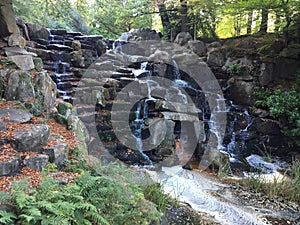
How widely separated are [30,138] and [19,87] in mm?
1492

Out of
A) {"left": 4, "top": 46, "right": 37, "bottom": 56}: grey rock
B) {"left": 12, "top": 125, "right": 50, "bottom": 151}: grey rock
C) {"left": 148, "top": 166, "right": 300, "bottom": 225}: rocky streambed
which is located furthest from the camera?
{"left": 4, "top": 46, "right": 37, "bottom": 56}: grey rock

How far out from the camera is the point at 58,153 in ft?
11.4

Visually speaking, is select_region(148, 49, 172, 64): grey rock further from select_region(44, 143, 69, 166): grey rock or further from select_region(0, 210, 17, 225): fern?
select_region(0, 210, 17, 225): fern

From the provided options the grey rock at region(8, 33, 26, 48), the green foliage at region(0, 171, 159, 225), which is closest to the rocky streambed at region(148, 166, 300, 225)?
the green foliage at region(0, 171, 159, 225)

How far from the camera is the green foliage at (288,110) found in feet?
22.4

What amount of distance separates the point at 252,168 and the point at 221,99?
3091 mm

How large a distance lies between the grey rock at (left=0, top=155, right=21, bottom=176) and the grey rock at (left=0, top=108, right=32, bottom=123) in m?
0.94

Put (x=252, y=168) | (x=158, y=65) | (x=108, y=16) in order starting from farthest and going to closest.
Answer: (x=108, y=16) < (x=158, y=65) < (x=252, y=168)

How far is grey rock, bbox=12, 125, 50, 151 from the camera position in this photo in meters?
3.20

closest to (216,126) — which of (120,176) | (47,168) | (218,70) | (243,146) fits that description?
(243,146)

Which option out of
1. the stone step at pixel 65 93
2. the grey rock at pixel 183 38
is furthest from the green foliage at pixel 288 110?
the stone step at pixel 65 93

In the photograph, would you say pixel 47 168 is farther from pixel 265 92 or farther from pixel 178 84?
pixel 265 92

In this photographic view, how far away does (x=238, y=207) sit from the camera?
4164mm

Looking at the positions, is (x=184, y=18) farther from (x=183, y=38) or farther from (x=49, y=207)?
(x=49, y=207)
